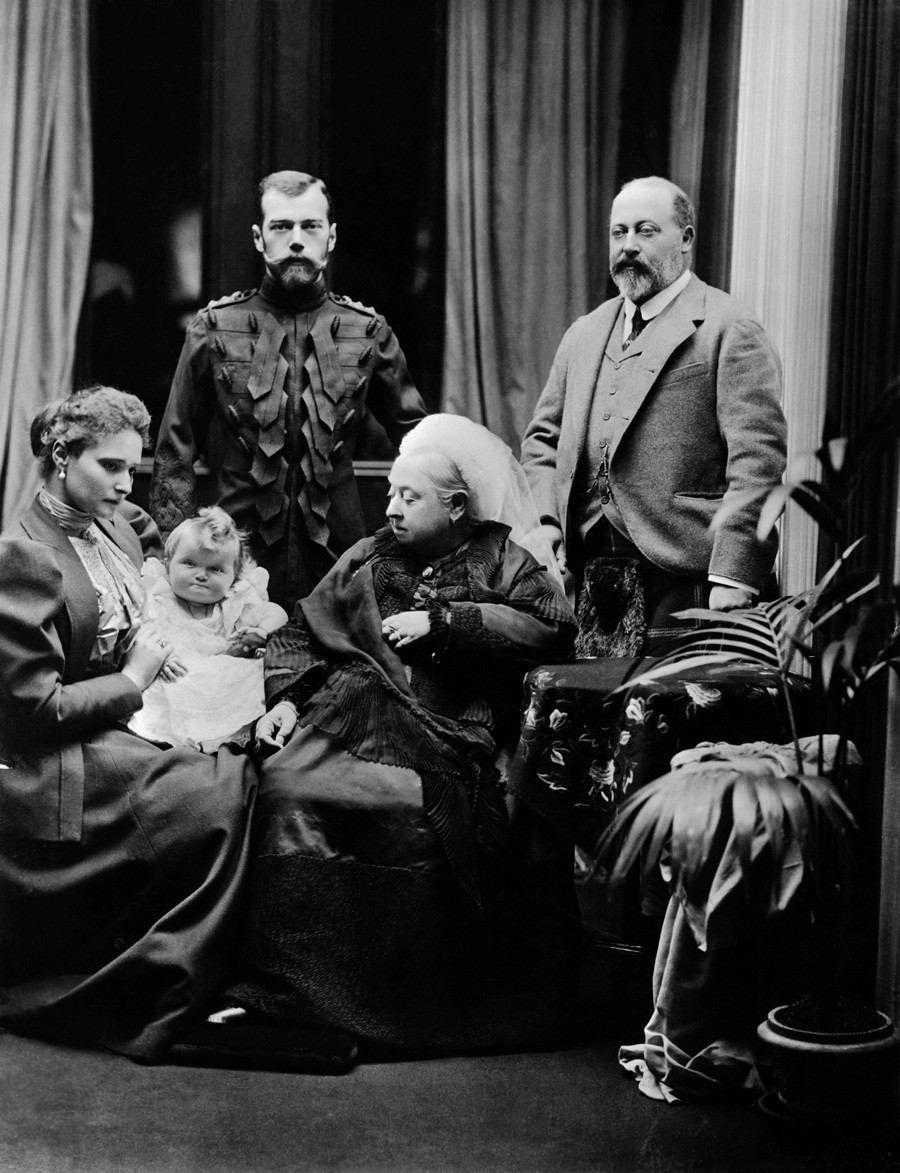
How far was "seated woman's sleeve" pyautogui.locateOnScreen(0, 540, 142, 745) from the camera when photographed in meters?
3.77

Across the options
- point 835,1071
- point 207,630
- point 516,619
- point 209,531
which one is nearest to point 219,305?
point 209,531

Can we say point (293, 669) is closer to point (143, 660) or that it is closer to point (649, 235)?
point (143, 660)

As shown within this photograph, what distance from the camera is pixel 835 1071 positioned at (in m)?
3.22

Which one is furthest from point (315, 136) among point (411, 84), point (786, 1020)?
point (786, 1020)

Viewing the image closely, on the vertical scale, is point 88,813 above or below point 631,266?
below

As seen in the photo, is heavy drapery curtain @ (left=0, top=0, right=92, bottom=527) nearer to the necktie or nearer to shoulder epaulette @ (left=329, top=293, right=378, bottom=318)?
shoulder epaulette @ (left=329, top=293, right=378, bottom=318)

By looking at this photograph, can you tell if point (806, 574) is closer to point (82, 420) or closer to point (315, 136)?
point (82, 420)

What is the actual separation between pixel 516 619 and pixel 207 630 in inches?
35.5

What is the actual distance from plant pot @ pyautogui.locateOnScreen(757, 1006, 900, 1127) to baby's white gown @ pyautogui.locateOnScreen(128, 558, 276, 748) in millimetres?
1664

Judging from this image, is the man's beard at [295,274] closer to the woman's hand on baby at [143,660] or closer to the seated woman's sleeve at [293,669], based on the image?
the seated woman's sleeve at [293,669]

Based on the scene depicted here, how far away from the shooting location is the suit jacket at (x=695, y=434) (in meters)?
4.30

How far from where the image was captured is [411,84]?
6.20m

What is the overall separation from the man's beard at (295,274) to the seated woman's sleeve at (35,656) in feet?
5.52

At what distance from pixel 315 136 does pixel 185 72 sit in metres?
0.54
